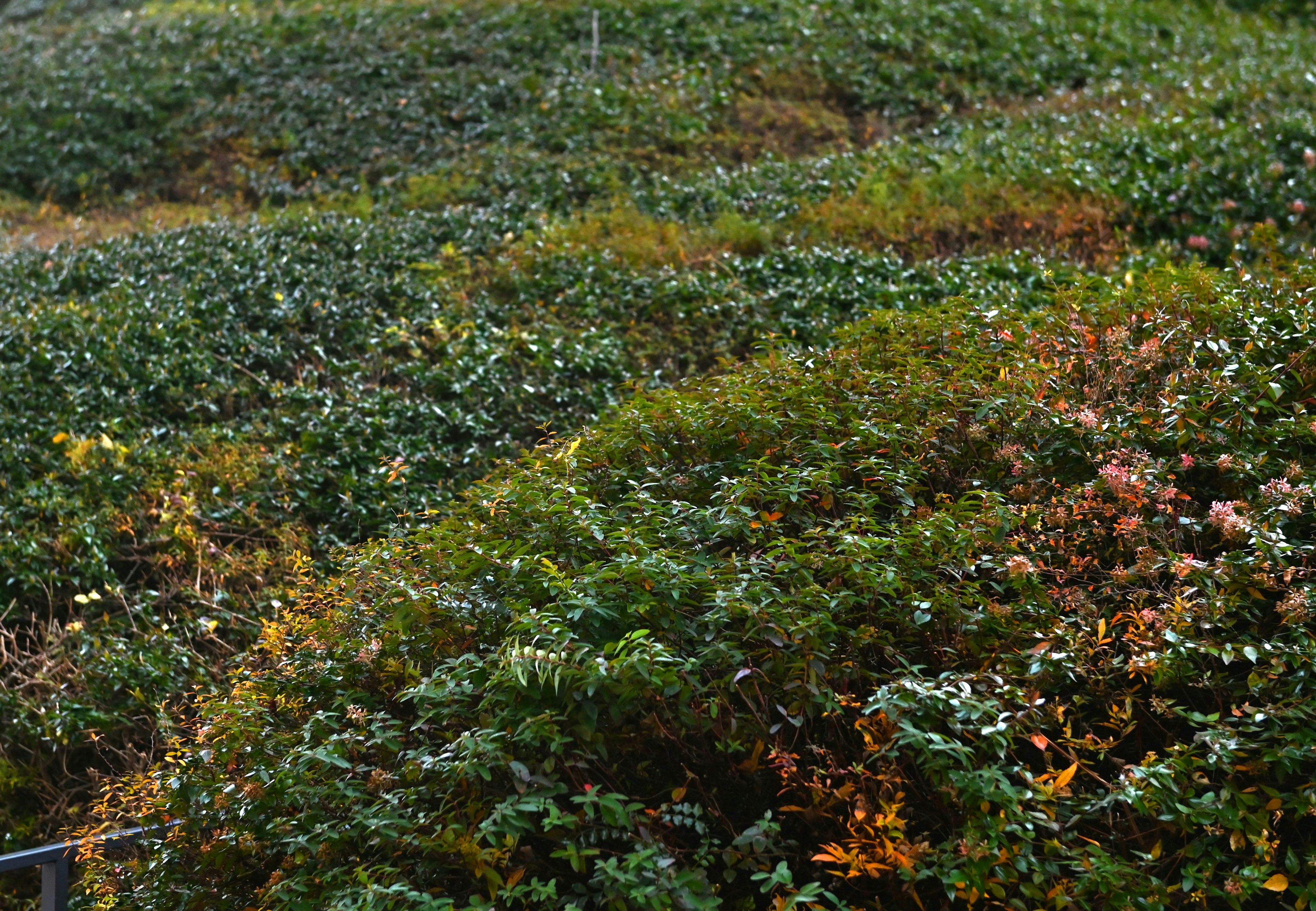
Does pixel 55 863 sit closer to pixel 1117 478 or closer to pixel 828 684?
pixel 828 684

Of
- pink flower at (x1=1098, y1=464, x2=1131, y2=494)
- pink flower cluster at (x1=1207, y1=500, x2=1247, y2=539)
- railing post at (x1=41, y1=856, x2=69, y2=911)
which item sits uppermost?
pink flower at (x1=1098, y1=464, x2=1131, y2=494)

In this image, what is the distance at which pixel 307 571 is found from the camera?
5305mm

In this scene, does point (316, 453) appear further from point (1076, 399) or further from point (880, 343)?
point (1076, 399)

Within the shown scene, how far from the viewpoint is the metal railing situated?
3.05m

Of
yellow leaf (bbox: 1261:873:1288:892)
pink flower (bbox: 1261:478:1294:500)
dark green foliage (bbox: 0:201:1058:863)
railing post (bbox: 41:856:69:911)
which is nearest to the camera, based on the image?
yellow leaf (bbox: 1261:873:1288:892)

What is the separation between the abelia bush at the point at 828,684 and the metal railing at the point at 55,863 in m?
0.10

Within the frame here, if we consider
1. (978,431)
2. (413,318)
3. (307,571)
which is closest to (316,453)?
(307,571)

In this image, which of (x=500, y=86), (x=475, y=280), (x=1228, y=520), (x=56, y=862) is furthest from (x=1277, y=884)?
(x=500, y=86)

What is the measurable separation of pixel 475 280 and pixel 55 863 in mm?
5342

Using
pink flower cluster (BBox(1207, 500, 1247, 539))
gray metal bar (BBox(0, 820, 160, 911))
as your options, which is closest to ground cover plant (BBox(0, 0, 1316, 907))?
pink flower cluster (BBox(1207, 500, 1247, 539))

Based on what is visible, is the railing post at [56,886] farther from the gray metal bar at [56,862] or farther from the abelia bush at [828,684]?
the abelia bush at [828,684]

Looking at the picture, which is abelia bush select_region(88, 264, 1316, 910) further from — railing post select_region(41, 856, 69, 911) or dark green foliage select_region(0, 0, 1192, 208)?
dark green foliage select_region(0, 0, 1192, 208)

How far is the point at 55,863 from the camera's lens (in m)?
3.19

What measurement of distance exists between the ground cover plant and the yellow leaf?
6 centimetres
